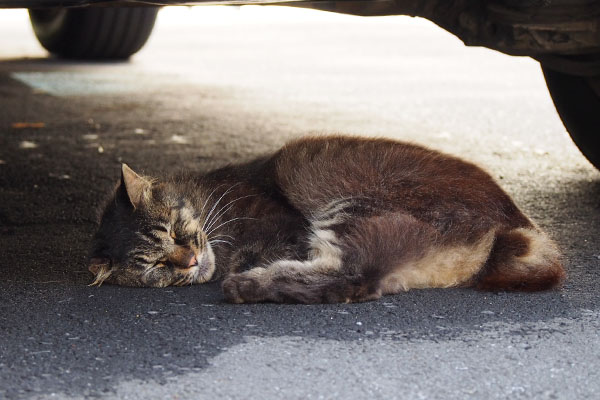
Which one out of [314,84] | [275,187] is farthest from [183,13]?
[275,187]

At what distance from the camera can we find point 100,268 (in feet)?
10.3

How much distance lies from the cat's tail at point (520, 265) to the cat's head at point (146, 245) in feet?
3.46

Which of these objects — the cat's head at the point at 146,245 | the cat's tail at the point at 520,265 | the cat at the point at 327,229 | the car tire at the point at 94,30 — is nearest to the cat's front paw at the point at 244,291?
the cat at the point at 327,229

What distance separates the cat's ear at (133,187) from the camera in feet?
10.6

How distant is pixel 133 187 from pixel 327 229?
76cm

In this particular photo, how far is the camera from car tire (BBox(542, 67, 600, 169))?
4277mm

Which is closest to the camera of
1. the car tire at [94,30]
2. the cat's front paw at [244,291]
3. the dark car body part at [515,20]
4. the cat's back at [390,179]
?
the cat's front paw at [244,291]

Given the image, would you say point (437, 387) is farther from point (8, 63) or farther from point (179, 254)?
point (8, 63)

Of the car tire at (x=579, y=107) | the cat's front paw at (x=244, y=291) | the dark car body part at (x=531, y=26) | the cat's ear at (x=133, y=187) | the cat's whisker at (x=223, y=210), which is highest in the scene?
the dark car body part at (x=531, y=26)

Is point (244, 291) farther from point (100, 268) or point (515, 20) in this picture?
point (515, 20)

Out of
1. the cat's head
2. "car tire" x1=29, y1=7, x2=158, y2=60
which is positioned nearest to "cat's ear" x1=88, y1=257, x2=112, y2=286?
the cat's head

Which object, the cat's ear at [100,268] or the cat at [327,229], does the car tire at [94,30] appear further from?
the cat's ear at [100,268]

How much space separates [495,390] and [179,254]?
1352mm

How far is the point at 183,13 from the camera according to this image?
17.3 m
